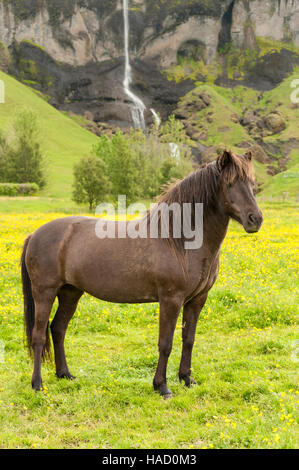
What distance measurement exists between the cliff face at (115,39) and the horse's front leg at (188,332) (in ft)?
489

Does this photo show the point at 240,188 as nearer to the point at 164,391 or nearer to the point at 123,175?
the point at 164,391

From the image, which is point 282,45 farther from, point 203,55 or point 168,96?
point 168,96

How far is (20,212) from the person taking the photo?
36.8 m

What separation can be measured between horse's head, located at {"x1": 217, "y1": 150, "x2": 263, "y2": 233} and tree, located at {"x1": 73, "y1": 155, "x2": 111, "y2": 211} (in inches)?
1484

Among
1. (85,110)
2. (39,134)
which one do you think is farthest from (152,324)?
(85,110)

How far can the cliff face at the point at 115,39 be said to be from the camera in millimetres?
157875

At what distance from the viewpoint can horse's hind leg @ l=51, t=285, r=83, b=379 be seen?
7266 mm

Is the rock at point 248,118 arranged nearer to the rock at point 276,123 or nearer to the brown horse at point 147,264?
the rock at point 276,123

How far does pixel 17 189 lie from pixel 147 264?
177 ft

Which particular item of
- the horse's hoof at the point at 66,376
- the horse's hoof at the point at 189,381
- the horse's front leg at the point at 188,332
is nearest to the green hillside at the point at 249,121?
the horse's front leg at the point at 188,332

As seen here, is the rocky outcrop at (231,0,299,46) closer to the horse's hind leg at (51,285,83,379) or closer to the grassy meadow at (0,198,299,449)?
the grassy meadow at (0,198,299,449)

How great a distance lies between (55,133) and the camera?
119 meters

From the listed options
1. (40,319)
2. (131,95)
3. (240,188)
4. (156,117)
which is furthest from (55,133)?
(240,188)
